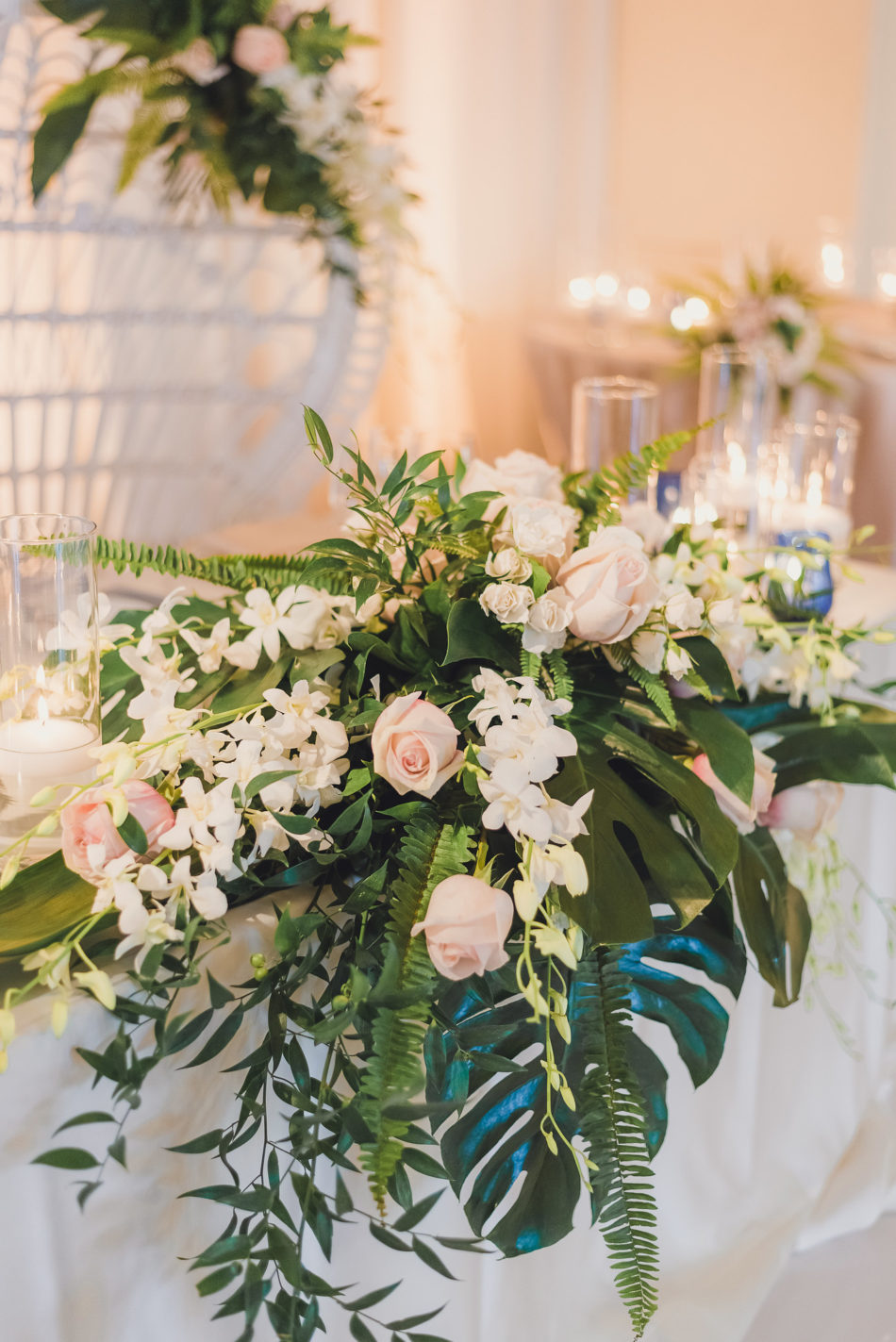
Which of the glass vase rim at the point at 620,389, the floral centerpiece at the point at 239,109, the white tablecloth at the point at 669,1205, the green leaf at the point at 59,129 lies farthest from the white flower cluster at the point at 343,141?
the white tablecloth at the point at 669,1205

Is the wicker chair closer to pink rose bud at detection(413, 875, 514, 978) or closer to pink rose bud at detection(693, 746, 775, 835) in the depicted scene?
pink rose bud at detection(693, 746, 775, 835)

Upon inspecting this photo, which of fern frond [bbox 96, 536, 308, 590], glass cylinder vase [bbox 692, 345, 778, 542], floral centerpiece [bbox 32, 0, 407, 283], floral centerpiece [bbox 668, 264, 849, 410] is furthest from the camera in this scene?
floral centerpiece [bbox 668, 264, 849, 410]

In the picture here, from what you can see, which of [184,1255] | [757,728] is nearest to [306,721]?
[184,1255]

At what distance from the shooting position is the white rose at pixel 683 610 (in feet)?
2.50

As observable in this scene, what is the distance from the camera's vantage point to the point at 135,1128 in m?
0.65

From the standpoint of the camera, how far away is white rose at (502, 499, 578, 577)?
73 cm

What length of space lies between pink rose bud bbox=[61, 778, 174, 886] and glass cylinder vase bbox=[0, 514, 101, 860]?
8 centimetres

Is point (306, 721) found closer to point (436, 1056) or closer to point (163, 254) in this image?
point (436, 1056)

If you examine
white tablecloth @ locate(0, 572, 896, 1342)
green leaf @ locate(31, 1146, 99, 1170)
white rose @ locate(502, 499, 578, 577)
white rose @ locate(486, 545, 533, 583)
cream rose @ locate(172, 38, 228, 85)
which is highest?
cream rose @ locate(172, 38, 228, 85)

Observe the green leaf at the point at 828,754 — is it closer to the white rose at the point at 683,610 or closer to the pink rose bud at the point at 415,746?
the white rose at the point at 683,610

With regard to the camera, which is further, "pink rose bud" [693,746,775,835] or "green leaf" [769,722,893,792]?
"green leaf" [769,722,893,792]

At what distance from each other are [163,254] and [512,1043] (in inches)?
53.8

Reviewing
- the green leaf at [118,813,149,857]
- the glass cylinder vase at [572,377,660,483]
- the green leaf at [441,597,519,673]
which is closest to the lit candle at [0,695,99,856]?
the green leaf at [118,813,149,857]

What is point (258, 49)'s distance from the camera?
1.65 meters
